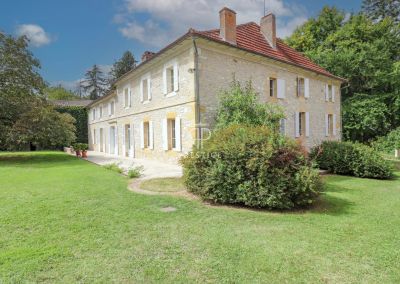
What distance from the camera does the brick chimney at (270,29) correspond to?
46.0 feet

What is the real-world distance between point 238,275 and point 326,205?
3.93 m

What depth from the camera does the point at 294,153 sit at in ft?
18.8

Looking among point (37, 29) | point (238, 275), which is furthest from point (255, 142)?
point (37, 29)

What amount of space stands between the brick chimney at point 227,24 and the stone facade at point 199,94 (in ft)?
1.83

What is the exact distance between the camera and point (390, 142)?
19.9 m

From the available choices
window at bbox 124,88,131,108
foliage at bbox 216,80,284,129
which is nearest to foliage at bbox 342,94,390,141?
foliage at bbox 216,80,284,129

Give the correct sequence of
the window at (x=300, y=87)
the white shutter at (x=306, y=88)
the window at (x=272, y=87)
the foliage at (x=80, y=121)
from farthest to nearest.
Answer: the foliage at (x=80, y=121) → the white shutter at (x=306, y=88) → the window at (x=300, y=87) → the window at (x=272, y=87)

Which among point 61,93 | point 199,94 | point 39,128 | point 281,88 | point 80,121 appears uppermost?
point 61,93

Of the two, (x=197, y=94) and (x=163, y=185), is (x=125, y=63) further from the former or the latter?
(x=163, y=185)

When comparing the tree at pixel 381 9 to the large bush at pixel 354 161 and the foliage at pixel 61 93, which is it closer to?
the large bush at pixel 354 161

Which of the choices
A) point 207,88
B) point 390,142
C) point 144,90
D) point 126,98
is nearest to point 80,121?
point 126,98

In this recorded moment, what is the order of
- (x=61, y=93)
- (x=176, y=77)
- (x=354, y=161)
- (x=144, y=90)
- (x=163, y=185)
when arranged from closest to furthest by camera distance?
(x=163, y=185)
(x=354, y=161)
(x=176, y=77)
(x=144, y=90)
(x=61, y=93)

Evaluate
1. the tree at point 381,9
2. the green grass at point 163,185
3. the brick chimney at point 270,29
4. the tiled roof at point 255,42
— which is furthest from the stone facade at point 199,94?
the tree at point 381,9

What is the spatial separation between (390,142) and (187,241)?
22012 mm
